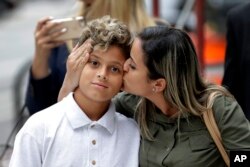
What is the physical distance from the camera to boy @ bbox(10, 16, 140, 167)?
2824 millimetres

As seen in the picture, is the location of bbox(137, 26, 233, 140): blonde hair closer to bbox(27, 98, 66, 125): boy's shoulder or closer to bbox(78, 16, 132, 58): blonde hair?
bbox(78, 16, 132, 58): blonde hair

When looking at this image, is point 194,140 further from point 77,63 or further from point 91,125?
point 77,63

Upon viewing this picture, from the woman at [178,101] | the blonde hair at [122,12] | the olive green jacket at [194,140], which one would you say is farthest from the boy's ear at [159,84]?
the blonde hair at [122,12]

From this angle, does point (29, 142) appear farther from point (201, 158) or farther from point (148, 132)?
point (201, 158)

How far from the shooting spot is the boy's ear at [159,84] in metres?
2.86

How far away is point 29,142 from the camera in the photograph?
2793 millimetres

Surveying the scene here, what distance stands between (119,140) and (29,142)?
1.31 feet

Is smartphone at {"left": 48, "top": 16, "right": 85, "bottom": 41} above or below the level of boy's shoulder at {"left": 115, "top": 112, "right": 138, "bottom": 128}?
above

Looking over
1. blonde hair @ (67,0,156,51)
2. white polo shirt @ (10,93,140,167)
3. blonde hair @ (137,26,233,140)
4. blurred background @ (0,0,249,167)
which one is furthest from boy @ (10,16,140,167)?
blurred background @ (0,0,249,167)

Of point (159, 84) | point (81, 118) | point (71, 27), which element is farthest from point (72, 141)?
point (71, 27)

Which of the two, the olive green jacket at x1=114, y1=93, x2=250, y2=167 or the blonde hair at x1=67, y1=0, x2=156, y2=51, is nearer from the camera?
the olive green jacket at x1=114, y1=93, x2=250, y2=167

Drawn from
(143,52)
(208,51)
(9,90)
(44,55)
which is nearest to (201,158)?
(143,52)

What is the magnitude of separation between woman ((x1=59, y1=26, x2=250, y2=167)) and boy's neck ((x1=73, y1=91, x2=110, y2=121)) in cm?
15

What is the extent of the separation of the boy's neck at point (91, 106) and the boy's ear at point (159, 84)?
0.84 feet
